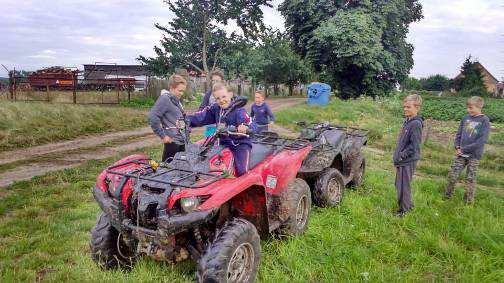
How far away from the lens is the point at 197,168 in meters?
3.92

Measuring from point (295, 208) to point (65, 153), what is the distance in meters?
7.38

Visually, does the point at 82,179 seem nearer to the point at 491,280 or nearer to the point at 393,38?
the point at 491,280

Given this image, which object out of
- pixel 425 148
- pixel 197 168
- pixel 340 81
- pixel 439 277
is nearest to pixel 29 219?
pixel 197 168

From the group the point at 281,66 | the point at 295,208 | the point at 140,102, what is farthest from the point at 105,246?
the point at 281,66

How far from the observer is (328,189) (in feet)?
20.4

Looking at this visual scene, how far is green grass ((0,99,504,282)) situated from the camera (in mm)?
4086

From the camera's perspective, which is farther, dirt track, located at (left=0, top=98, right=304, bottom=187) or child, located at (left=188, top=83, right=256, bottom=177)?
dirt track, located at (left=0, top=98, right=304, bottom=187)

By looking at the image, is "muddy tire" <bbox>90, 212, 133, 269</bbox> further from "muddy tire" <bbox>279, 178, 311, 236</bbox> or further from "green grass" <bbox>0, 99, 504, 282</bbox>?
"muddy tire" <bbox>279, 178, 311, 236</bbox>

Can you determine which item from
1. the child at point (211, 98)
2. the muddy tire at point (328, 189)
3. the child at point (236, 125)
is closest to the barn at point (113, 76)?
Answer: the child at point (211, 98)

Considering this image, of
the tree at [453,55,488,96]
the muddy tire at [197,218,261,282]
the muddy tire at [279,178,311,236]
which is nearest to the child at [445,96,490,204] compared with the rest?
the muddy tire at [279,178,311,236]

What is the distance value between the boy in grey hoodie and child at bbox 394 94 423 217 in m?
3.08

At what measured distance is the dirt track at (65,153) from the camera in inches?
334

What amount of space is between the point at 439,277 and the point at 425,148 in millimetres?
10036

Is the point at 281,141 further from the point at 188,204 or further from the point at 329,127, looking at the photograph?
the point at 188,204
